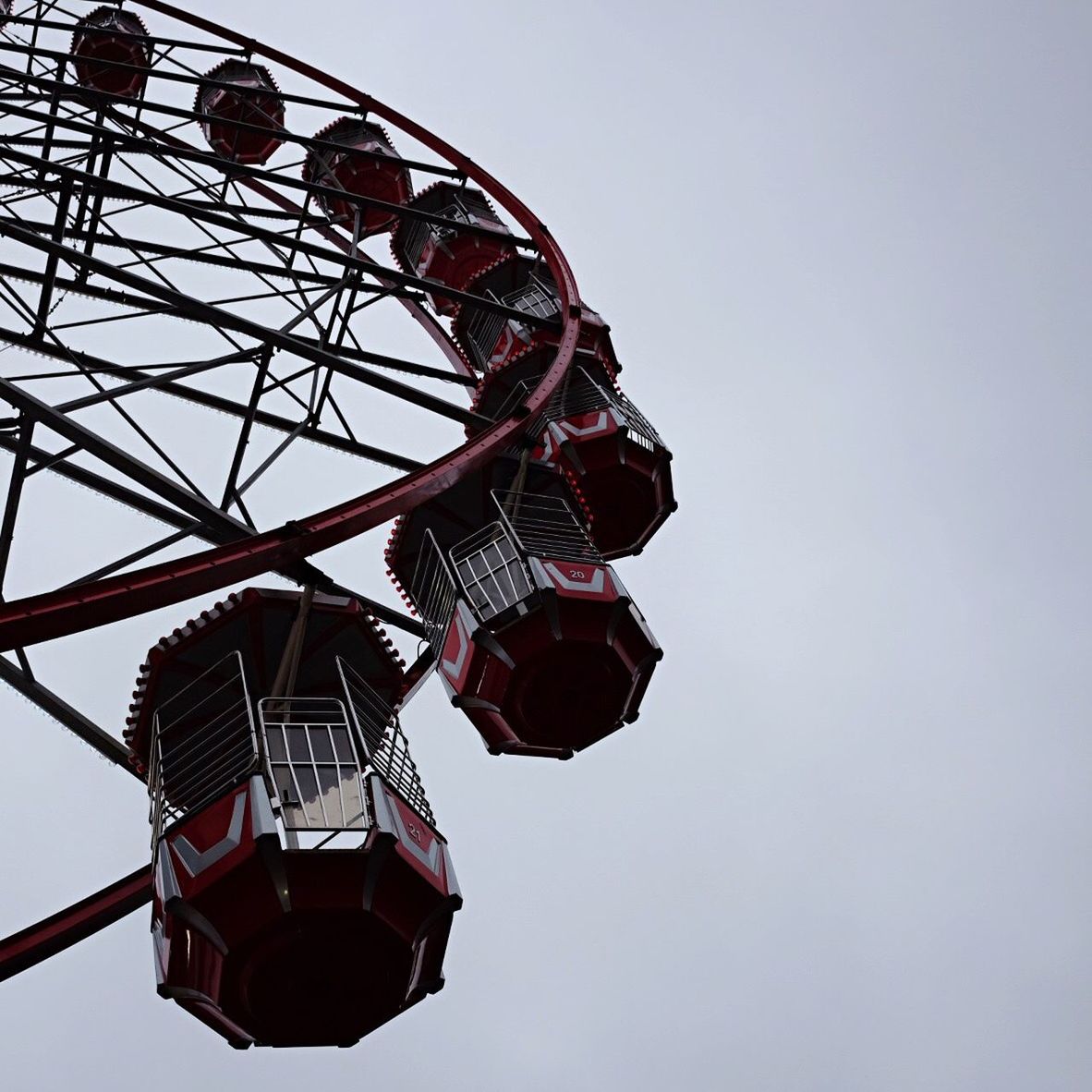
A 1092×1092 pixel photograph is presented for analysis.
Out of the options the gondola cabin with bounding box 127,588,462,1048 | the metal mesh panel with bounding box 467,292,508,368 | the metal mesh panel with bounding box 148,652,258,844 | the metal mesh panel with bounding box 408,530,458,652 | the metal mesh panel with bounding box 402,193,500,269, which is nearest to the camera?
the gondola cabin with bounding box 127,588,462,1048

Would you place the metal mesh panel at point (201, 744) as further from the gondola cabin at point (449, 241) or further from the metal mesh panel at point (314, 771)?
the gondola cabin at point (449, 241)

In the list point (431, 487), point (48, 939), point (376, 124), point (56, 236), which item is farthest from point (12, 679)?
point (376, 124)

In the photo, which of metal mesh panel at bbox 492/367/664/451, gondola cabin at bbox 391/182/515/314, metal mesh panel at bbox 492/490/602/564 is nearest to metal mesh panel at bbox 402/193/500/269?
gondola cabin at bbox 391/182/515/314

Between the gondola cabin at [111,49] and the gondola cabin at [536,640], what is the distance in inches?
524

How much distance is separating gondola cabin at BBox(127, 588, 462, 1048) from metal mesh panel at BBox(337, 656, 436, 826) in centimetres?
2

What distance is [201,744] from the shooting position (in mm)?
10789

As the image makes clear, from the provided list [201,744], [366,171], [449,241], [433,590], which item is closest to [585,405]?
[433,590]

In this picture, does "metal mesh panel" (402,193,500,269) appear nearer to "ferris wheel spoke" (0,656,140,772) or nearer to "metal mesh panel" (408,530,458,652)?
"metal mesh panel" (408,530,458,652)

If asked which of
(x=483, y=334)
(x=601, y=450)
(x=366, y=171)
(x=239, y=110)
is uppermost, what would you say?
(x=239, y=110)

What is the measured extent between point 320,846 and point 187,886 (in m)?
0.83

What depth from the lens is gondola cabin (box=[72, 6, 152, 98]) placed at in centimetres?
2431

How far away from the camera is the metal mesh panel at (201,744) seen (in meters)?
10.2

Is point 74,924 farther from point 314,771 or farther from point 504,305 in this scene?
point 504,305

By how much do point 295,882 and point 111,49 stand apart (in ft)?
63.2
